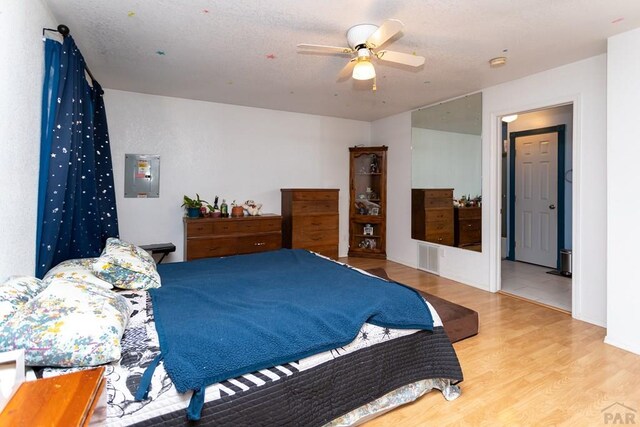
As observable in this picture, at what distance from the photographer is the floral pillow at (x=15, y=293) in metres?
1.28

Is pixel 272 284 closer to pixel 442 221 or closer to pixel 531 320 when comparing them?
pixel 531 320

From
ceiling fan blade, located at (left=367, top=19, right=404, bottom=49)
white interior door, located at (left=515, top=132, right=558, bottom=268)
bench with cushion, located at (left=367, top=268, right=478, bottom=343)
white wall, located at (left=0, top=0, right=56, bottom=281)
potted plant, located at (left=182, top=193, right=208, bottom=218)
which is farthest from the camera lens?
white interior door, located at (left=515, top=132, right=558, bottom=268)

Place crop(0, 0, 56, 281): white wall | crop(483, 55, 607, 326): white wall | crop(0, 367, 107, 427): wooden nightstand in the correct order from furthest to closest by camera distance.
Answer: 1. crop(483, 55, 607, 326): white wall
2. crop(0, 0, 56, 281): white wall
3. crop(0, 367, 107, 427): wooden nightstand

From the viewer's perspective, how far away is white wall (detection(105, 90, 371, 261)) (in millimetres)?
4152

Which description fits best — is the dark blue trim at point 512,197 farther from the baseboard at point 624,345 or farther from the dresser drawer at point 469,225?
the baseboard at point 624,345

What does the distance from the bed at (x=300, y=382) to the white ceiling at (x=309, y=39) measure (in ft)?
6.41

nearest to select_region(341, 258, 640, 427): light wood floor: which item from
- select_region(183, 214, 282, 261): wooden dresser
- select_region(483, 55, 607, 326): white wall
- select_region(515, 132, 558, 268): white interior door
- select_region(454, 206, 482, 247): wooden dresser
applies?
select_region(483, 55, 607, 326): white wall

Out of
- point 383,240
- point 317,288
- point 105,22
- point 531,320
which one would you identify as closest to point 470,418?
point 317,288

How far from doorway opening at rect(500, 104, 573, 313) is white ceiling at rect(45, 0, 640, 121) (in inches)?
73.2

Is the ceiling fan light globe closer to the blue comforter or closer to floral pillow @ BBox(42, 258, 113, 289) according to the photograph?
the blue comforter

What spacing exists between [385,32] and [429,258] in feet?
11.5

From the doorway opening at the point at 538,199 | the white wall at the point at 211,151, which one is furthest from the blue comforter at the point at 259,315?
the doorway opening at the point at 538,199

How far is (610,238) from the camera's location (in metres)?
2.68

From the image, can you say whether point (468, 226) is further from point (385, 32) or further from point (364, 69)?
point (385, 32)
